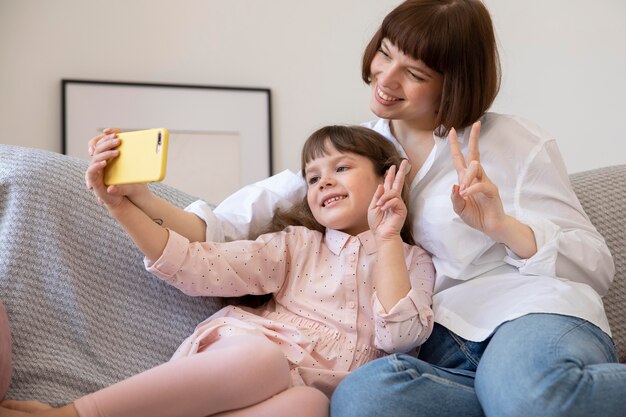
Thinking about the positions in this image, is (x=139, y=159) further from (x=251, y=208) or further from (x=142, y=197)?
(x=251, y=208)

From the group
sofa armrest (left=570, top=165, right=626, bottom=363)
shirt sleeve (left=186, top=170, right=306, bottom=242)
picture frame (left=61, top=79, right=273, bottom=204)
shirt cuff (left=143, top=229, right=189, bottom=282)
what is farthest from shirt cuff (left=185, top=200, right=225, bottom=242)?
picture frame (left=61, top=79, right=273, bottom=204)

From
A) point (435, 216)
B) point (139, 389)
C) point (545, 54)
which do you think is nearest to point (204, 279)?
point (139, 389)

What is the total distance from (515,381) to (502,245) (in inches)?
13.3

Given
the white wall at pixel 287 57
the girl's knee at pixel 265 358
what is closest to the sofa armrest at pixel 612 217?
the girl's knee at pixel 265 358

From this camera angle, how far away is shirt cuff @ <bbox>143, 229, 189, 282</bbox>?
1.25 metres

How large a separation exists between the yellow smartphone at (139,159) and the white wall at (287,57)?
47.7 inches

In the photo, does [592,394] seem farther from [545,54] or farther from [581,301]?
[545,54]

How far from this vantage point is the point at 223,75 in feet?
7.89

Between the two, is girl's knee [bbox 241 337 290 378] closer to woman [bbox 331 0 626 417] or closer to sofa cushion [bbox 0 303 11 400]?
woman [bbox 331 0 626 417]

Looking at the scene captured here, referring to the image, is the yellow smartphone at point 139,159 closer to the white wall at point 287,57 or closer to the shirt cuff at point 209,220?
the shirt cuff at point 209,220

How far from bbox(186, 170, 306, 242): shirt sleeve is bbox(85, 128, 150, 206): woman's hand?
8.8 inches

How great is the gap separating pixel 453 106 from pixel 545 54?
4.48 feet

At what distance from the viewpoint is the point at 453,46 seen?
1.39 metres

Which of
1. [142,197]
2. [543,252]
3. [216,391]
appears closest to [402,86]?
[543,252]
